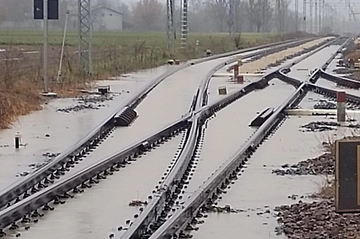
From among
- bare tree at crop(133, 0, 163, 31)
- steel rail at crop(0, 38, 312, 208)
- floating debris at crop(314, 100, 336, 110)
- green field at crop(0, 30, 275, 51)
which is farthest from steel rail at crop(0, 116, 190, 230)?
bare tree at crop(133, 0, 163, 31)

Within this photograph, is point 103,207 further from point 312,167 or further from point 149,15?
point 149,15

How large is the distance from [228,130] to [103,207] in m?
8.66

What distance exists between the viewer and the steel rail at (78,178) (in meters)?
9.84

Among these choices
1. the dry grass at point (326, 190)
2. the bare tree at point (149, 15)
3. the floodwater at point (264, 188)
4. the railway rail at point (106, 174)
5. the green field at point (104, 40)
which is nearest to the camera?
the floodwater at point (264, 188)

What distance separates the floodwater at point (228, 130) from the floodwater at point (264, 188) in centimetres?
48

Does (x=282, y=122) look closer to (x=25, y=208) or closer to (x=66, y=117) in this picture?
(x=66, y=117)

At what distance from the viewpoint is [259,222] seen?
32.8ft

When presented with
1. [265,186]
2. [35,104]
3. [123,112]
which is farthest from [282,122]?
[265,186]

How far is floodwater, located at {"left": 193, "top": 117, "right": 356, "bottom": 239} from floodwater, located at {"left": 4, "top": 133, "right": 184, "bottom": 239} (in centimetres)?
105

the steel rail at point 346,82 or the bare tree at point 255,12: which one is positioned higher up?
the bare tree at point 255,12

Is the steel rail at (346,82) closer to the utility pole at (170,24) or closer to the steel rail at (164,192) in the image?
the steel rail at (164,192)

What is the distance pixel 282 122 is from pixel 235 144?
14.6 feet

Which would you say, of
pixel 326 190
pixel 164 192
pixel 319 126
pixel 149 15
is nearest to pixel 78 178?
pixel 164 192

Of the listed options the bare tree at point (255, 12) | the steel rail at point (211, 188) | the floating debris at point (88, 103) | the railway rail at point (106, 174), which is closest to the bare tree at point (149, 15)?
the bare tree at point (255, 12)
